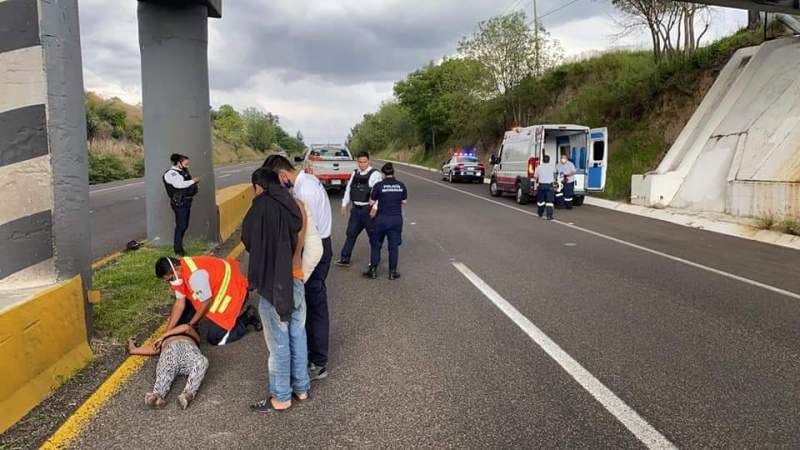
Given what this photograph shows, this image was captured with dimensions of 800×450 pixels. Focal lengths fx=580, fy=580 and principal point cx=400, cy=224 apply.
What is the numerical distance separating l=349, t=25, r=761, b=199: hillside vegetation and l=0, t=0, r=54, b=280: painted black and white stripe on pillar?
18084 millimetres

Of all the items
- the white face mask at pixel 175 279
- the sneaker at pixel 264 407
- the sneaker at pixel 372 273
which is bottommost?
the sneaker at pixel 264 407

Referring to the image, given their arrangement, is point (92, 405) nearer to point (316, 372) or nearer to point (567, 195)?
point (316, 372)

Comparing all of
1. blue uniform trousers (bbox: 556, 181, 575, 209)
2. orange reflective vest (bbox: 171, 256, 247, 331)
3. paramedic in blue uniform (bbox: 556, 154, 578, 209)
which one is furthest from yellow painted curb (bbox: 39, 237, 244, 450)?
blue uniform trousers (bbox: 556, 181, 575, 209)

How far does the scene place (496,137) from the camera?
44.8 meters

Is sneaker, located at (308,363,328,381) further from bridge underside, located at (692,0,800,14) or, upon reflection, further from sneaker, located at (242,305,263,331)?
bridge underside, located at (692,0,800,14)

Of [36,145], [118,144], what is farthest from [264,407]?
[118,144]

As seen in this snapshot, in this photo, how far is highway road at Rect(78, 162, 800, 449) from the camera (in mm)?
3527

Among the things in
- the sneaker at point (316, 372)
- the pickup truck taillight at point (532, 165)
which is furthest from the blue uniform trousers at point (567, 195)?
the sneaker at point (316, 372)

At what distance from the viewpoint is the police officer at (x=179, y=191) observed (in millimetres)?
8867

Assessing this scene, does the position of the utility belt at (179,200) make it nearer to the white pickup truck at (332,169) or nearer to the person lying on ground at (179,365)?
the person lying on ground at (179,365)

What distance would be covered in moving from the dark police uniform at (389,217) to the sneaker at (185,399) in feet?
Answer: 13.9

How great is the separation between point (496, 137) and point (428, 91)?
52.7 feet

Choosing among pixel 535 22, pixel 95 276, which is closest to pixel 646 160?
pixel 535 22

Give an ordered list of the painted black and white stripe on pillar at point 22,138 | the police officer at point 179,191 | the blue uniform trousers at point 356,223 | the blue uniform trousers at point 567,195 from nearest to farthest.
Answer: the painted black and white stripe on pillar at point 22,138 < the blue uniform trousers at point 356,223 < the police officer at point 179,191 < the blue uniform trousers at point 567,195
